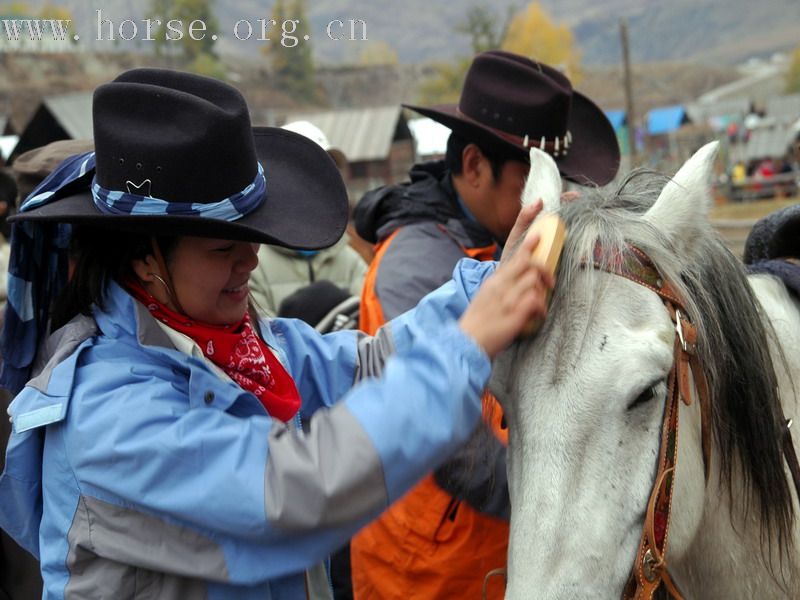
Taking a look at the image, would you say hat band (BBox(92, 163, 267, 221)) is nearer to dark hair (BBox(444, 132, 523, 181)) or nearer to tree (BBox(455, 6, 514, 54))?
dark hair (BBox(444, 132, 523, 181))

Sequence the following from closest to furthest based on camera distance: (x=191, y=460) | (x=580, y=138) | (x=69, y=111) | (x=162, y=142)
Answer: (x=191, y=460)
(x=162, y=142)
(x=580, y=138)
(x=69, y=111)

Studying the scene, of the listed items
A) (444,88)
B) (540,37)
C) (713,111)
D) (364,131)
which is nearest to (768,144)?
(364,131)

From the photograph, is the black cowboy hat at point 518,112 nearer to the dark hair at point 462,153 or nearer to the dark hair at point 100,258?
the dark hair at point 462,153

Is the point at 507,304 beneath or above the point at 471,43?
above

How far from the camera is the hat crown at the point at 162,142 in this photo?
1.57m

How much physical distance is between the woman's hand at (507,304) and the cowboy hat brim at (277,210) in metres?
0.35

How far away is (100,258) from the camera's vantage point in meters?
1.76

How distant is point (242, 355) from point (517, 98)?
1415 mm

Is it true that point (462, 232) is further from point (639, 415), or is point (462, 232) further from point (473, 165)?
point (639, 415)

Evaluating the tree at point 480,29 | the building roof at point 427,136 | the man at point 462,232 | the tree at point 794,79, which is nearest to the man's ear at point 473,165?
the man at point 462,232

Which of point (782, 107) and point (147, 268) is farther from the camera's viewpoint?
point (782, 107)

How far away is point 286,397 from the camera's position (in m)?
1.85

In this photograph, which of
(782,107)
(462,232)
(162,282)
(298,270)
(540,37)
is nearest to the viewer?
(162,282)

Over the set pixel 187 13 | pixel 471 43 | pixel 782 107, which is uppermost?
pixel 187 13
